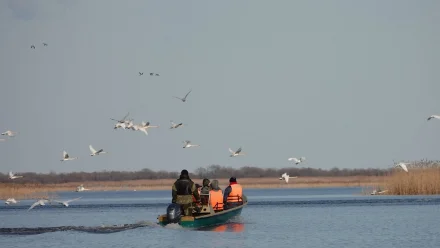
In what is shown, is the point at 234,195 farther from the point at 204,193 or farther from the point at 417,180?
the point at 417,180

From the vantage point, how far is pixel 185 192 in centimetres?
3788

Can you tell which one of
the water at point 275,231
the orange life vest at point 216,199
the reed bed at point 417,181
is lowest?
the water at point 275,231

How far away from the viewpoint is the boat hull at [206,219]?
1516 inches

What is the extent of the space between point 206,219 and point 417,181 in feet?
82.6

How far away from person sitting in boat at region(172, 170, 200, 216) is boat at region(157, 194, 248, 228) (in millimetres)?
351

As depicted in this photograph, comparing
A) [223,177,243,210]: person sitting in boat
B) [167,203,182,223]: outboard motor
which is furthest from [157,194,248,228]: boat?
[223,177,243,210]: person sitting in boat

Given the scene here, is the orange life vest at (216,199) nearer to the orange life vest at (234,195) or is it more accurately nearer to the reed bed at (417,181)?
the orange life vest at (234,195)

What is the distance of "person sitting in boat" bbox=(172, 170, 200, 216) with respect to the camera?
37.3 metres

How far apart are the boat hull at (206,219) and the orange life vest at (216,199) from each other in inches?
13.3

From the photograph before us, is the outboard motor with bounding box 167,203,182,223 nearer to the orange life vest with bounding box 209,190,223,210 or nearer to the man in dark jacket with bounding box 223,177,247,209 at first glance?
the orange life vest with bounding box 209,190,223,210

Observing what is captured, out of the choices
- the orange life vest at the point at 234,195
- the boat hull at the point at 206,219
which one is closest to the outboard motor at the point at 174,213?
the boat hull at the point at 206,219

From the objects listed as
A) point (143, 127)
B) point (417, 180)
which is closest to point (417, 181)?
point (417, 180)

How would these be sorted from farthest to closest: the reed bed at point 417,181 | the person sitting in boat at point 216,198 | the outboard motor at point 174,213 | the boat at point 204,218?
the reed bed at point 417,181, the person sitting in boat at point 216,198, the boat at point 204,218, the outboard motor at point 174,213

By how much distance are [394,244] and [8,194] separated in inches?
1735
